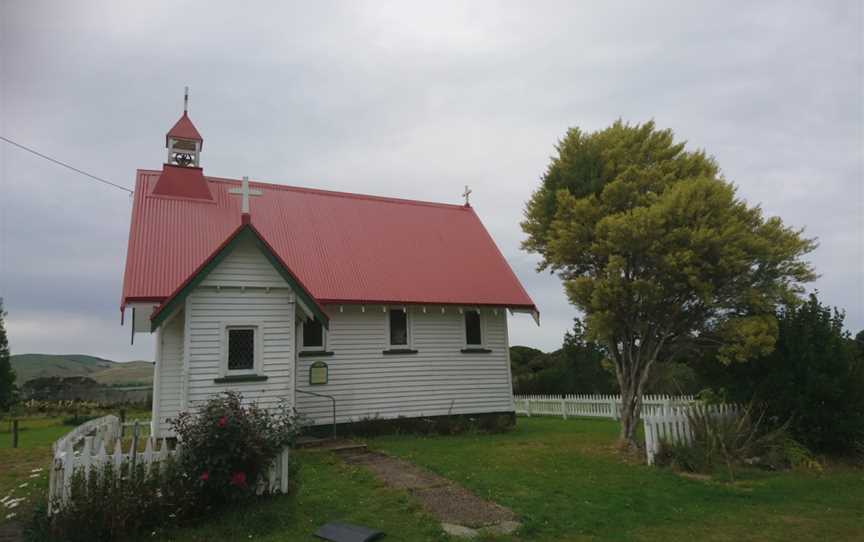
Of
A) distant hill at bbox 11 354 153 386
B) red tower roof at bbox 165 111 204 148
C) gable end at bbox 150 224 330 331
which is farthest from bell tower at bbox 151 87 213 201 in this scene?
distant hill at bbox 11 354 153 386

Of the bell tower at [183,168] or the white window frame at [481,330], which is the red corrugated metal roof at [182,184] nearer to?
the bell tower at [183,168]

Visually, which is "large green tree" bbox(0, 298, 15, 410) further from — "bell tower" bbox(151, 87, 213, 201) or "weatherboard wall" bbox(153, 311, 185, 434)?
"weatherboard wall" bbox(153, 311, 185, 434)

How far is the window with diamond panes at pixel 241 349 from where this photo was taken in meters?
11.3

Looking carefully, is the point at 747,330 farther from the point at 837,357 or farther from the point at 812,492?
the point at 812,492

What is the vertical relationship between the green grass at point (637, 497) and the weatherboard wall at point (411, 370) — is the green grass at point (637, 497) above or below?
below

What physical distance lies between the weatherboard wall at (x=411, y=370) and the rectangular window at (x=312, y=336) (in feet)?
0.97

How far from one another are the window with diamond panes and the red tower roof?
11.0 meters

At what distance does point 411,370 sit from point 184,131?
472 inches

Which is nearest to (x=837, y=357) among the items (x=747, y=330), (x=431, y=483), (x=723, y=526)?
(x=747, y=330)

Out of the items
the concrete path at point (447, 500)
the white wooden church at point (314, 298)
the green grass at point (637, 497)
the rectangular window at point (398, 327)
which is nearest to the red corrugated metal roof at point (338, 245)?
the white wooden church at point (314, 298)

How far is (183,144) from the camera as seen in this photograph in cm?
1959

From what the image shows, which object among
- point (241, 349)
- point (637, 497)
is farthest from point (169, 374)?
point (637, 497)

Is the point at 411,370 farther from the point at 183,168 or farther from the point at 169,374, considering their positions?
the point at 183,168

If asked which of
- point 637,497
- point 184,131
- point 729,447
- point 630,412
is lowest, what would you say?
point 637,497
